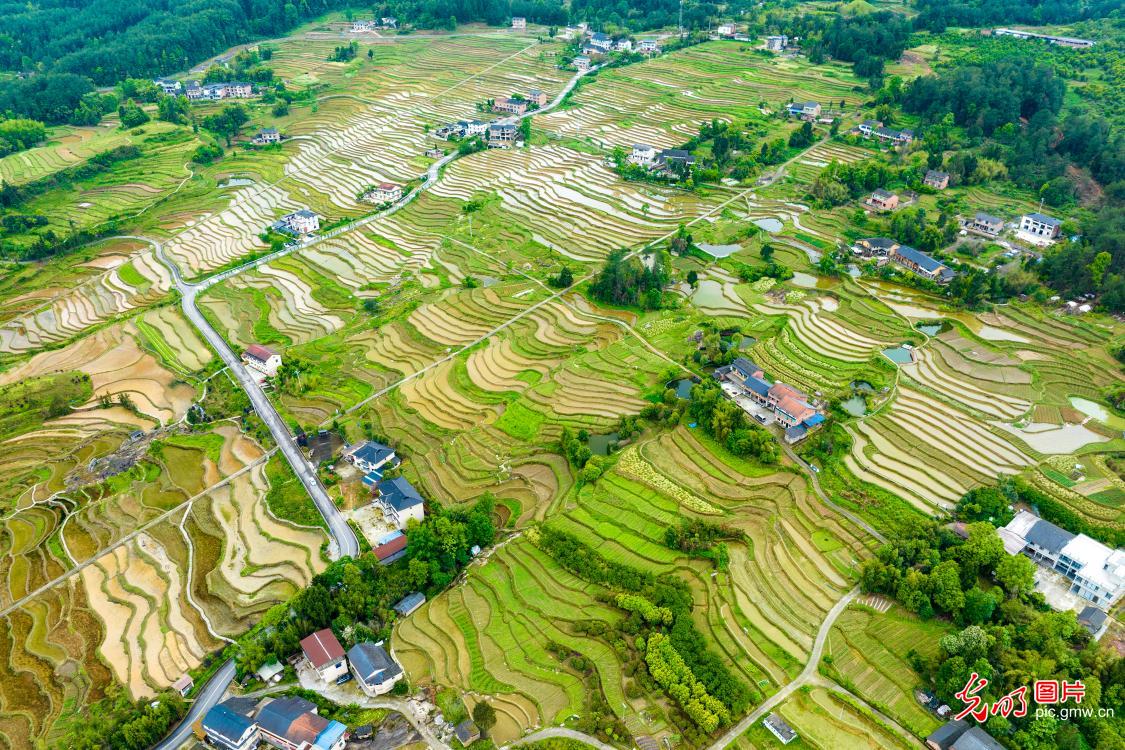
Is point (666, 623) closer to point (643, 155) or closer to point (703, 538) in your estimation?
point (703, 538)

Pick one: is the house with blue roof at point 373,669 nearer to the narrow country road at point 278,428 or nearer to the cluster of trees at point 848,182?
the narrow country road at point 278,428

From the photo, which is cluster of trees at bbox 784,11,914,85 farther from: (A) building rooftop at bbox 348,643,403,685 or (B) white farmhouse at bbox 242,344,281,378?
(A) building rooftop at bbox 348,643,403,685

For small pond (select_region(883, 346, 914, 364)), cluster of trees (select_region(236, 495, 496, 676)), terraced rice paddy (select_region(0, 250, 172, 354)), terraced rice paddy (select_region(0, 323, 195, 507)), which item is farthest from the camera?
terraced rice paddy (select_region(0, 250, 172, 354))

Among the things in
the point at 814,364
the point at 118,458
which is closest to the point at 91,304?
the point at 118,458

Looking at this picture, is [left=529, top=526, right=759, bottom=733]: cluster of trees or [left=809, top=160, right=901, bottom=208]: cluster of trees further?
[left=809, top=160, right=901, bottom=208]: cluster of trees

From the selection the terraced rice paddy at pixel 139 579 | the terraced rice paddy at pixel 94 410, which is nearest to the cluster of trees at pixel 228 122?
the terraced rice paddy at pixel 94 410

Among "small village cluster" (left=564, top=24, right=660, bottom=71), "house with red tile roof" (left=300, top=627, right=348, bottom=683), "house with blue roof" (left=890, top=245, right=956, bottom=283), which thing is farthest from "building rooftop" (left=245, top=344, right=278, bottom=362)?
"small village cluster" (left=564, top=24, right=660, bottom=71)

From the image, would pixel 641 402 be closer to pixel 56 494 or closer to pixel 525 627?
pixel 525 627
